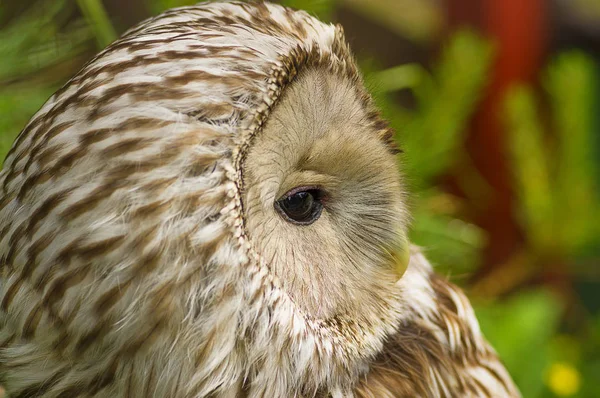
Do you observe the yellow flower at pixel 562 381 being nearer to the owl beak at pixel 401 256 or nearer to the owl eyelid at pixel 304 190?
the owl beak at pixel 401 256

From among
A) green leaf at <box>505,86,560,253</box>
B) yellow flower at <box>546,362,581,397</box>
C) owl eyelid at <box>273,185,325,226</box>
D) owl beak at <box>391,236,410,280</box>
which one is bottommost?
yellow flower at <box>546,362,581,397</box>

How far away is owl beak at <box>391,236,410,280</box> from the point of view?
3.64 feet

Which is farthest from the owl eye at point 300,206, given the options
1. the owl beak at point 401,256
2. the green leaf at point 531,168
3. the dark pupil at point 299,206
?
the green leaf at point 531,168

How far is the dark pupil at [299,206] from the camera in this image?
3.35ft

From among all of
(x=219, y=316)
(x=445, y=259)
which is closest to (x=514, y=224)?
(x=445, y=259)

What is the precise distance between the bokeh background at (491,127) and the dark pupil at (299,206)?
21 cm

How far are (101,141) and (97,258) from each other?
142mm

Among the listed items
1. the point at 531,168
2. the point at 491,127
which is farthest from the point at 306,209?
the point at 491,127

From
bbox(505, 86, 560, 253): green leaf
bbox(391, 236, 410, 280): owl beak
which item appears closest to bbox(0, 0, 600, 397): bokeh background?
bbox(505, 86, 560, 253): green leaf

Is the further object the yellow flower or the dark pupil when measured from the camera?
the yellow flower

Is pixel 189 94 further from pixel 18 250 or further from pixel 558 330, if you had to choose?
pixel 558 330

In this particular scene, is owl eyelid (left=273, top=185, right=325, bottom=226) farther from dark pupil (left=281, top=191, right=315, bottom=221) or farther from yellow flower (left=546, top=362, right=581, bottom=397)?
yellow flower (left=546, top=362, right=581, bottom=397)

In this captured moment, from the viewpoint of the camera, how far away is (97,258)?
0.92 metres

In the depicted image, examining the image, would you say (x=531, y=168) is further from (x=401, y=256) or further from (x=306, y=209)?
(x=306, y=209)
